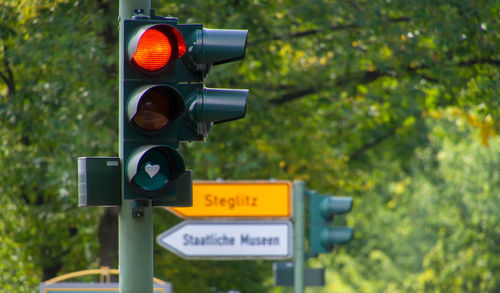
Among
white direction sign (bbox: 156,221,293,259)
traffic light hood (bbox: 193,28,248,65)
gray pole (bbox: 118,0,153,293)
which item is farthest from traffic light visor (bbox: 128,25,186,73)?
white direction sign (bbox: 156,221,293,259)

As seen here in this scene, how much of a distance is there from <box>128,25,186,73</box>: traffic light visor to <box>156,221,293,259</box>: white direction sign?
3.88m

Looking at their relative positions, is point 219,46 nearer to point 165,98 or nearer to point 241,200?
point 165,98

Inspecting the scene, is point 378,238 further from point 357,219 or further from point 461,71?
point 461,71

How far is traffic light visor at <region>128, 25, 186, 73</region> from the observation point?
4.45m

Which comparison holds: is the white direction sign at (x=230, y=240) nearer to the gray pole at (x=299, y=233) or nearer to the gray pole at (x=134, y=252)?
the gray pole at (x=299, y=233)

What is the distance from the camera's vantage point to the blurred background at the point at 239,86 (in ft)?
32.9

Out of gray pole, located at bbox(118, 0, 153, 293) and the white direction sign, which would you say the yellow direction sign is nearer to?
the white direction sign

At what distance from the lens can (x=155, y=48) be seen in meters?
4.48

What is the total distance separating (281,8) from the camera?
37.9 feet

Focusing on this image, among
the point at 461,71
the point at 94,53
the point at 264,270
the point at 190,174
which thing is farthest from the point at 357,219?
the point at 190,174

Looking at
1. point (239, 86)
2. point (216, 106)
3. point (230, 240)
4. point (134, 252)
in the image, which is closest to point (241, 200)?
point (230, 240)

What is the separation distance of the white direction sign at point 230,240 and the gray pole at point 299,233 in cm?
46

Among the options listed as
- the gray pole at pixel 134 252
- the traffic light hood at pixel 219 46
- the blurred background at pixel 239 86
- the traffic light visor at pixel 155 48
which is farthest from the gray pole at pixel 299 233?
the traffic light visor at pixel 155 48

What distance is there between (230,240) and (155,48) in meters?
4.01
